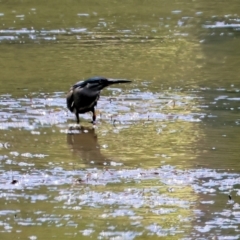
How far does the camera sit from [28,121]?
8.70 meters

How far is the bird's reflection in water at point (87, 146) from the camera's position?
726 cm

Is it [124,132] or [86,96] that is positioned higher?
[86,96]

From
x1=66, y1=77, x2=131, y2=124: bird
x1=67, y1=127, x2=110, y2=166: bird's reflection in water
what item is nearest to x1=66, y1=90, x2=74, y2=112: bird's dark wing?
x1=66, y1=77, x2=131, y2=124: bird

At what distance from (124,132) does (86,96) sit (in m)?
0.65

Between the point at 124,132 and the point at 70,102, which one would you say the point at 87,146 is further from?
the point at 70,102

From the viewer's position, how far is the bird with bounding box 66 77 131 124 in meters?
8.59

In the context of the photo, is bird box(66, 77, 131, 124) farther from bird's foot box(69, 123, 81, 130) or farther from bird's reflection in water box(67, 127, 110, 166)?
bird's reflection in water box(67, 127, 110, 166)

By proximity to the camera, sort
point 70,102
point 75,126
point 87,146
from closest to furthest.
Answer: point 87,146
point 75,126
point 70,102

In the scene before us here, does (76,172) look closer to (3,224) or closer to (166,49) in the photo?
(3,224)

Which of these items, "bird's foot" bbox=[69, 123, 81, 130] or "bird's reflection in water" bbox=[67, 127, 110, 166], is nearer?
"bird's reflection in water" bbox=[67, 127, 110, 166]

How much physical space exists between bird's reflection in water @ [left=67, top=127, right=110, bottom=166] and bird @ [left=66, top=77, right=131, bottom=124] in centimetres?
23

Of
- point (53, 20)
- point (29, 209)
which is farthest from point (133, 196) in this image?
point (53, 20)

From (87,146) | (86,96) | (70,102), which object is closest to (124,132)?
(87,146)

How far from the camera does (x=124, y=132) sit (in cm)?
821
